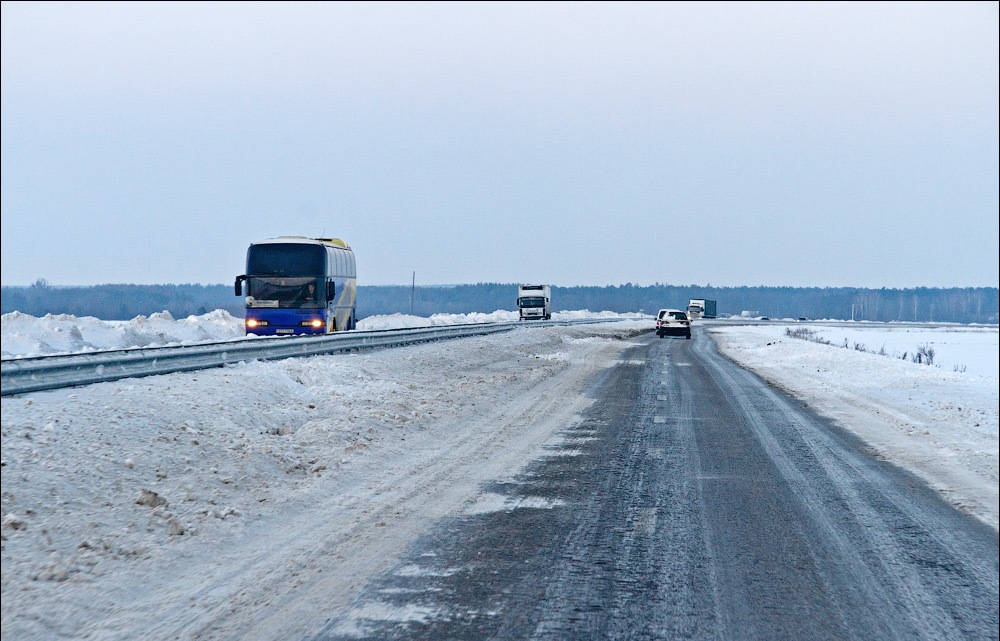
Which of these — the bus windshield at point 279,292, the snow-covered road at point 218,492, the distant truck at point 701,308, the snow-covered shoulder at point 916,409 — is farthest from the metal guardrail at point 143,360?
the distant truck at point 701,308

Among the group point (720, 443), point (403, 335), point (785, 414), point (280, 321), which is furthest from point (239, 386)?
point (403, 335)

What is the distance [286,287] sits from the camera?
28.3m

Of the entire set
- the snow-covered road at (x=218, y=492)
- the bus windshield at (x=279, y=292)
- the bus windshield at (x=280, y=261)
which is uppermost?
the bus windshield at (x=280, y=261)

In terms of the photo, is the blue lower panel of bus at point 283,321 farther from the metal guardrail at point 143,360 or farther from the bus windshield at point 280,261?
the metal guardrail at point 143,360

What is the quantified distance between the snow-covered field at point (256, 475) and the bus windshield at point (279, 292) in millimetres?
11236

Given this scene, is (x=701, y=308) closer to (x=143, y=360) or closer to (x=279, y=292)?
(x=279, y=292)

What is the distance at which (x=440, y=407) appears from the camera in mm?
14930

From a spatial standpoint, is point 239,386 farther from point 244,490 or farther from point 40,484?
point 40,484

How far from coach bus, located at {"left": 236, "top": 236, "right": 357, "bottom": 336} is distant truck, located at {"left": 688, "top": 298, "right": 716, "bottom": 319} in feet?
301

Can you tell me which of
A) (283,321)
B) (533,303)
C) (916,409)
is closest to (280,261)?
(283,321)

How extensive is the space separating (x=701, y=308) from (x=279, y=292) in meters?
99.5

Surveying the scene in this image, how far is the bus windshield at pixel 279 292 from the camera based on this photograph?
28281mm

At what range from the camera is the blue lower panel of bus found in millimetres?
28203

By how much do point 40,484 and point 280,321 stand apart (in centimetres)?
2220
